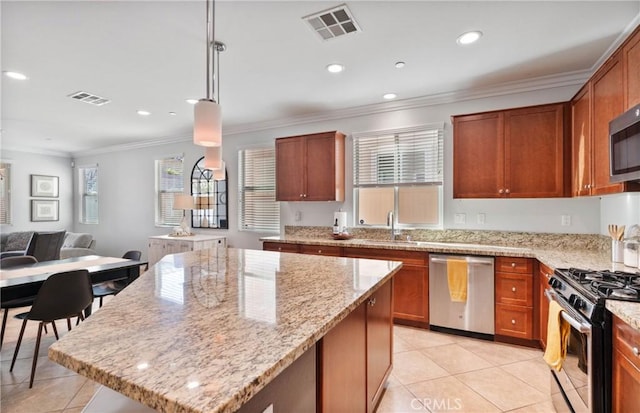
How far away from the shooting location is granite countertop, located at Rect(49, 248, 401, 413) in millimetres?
717

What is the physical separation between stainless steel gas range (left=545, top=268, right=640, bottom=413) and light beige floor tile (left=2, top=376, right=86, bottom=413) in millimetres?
3190

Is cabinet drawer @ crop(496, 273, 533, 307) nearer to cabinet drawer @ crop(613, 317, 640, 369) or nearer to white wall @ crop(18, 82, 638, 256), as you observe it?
white wall @ crop(18, 82, 638, 256)

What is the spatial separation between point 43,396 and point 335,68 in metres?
3.58


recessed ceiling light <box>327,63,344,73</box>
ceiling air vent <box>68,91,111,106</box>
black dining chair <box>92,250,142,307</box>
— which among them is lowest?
black dining chair <box>92,250,142,307</box>

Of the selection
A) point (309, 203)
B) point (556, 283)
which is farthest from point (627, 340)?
point (309, 203)

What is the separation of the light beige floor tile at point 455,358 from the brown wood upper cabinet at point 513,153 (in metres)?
1.60

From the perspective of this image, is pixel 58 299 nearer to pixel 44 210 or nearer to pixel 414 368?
pixel 414 368

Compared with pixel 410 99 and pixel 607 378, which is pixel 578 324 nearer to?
pixel 607 378

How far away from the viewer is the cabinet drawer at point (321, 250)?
3822 mm

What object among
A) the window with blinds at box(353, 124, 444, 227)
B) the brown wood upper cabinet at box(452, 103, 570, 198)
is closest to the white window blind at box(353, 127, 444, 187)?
the window with blinds at box(353, 124, 444, 227)

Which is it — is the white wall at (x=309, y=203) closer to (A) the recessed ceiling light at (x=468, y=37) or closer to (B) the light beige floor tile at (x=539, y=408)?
(A) the recessed ceiling light at (x=468, y=37)

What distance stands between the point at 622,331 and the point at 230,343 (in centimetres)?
174

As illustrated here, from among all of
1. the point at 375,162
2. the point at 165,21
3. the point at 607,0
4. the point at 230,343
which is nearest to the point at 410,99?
the point at 375,162

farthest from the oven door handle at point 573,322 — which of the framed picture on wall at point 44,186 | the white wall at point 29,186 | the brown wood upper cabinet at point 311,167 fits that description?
the framed picture on wall at point 44,186
